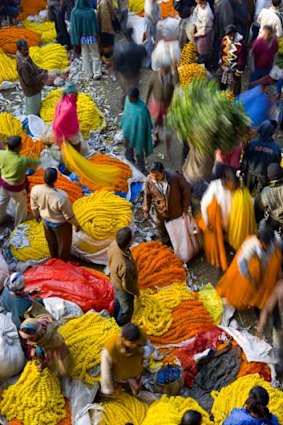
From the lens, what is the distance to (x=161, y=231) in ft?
26.6

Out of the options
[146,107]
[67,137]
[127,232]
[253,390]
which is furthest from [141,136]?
[253,390]

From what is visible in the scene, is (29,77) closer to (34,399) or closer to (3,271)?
(3,271)

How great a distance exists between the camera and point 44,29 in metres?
12.6

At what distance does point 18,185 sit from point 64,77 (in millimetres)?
A: 4085

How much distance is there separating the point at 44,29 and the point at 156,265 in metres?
6.79

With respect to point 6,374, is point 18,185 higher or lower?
higher

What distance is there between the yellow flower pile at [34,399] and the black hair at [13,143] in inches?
108

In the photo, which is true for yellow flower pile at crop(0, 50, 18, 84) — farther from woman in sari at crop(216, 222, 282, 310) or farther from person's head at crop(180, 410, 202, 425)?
person's head at crop(180, 410, 202, 425)

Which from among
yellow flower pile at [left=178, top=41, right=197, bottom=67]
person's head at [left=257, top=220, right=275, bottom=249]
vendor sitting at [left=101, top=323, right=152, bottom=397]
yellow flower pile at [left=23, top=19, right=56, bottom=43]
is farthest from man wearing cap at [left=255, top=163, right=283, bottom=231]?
yellow flower pile at [left=23, top=19, right=56, bottom=43]

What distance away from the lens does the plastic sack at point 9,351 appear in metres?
6.20

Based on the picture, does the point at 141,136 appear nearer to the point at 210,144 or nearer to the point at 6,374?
the point at 210,144

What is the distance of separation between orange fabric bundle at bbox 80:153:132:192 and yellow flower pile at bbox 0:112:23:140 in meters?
1.33

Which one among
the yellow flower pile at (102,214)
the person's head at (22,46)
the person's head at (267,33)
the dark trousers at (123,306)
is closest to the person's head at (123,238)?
the dark trousers at (123,306)

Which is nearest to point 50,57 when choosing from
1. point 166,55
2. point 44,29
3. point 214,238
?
point 44,29
